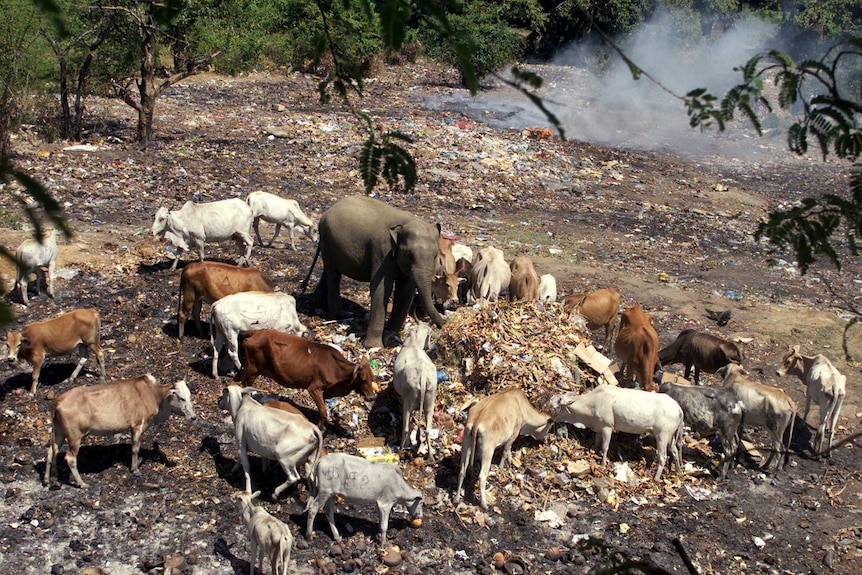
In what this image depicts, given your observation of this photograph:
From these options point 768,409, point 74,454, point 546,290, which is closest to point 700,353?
point 768,409

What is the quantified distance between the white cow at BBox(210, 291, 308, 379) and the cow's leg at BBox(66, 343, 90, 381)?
53.5 inches

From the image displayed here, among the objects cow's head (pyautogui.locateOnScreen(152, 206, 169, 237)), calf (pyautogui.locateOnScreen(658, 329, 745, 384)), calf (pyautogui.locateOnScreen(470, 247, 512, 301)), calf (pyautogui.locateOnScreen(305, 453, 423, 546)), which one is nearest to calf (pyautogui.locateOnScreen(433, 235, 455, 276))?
calf (pyautogui.locateOnScreen(470, 247, 512, 301))

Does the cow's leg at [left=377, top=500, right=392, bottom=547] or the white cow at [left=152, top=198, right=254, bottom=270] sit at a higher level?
the white cow at [left=152, top=198, right=254, bottom=270]

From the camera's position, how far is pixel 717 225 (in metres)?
17.8

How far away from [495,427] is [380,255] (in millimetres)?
3353

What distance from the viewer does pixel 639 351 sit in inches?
392

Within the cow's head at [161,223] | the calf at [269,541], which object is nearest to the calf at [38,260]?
the cow's head at [161,223]

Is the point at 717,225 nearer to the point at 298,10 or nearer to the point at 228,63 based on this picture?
the point at 228,63

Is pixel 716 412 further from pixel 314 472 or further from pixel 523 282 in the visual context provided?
pixel 314 472

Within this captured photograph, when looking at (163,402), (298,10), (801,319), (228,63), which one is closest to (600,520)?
(163,402)

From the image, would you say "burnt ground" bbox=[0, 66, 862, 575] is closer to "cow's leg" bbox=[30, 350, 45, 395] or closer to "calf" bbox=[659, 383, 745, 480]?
"cow's leg" bbox=[30, 350, 45, 395]

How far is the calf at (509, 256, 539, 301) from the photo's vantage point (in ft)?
38.3

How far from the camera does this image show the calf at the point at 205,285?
1021 centimetres

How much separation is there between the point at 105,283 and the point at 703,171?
50.0 ft
